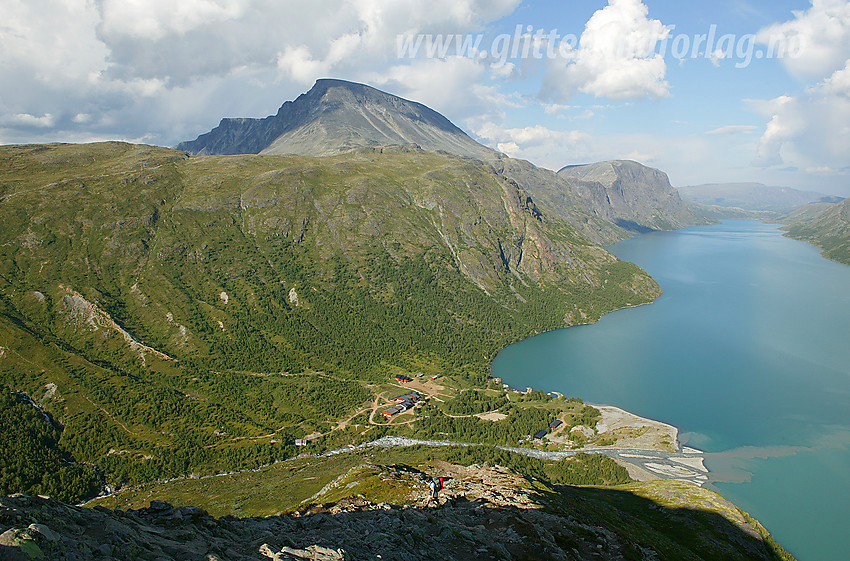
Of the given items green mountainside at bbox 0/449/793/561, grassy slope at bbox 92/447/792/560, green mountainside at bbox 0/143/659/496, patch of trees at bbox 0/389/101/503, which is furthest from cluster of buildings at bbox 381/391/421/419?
patch of trees at bbox 0/389/101/503

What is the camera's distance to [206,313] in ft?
456

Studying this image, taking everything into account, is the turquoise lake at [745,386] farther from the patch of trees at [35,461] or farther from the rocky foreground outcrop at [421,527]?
the patch of trees at [35,461]

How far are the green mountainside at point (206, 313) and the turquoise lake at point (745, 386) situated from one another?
23.1 metres

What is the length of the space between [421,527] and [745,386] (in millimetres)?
117062

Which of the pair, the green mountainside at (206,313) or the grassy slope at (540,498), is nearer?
the grassy slope at (540,498)

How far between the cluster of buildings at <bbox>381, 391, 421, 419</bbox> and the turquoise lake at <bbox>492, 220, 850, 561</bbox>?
30941mm

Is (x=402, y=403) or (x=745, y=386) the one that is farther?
(x=745, y=386)

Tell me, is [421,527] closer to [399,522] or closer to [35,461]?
[399,522]

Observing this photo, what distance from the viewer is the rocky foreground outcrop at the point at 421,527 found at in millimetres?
21859

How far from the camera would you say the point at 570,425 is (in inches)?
4092

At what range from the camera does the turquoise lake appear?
80.7 metres

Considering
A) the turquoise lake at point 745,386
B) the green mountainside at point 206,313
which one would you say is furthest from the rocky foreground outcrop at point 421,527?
the green mountainside at point 206,313

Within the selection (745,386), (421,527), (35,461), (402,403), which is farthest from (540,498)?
(745,386)

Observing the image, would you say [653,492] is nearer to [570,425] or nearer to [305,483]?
[570,425]
